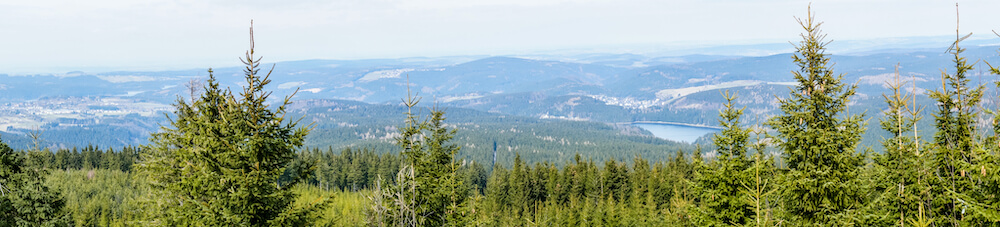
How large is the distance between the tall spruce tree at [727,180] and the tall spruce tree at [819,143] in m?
2.17

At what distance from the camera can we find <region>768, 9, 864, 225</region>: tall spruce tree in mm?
14578

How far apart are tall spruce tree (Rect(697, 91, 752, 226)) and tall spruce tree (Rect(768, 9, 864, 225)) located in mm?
2168

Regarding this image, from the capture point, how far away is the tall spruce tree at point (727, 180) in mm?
17375

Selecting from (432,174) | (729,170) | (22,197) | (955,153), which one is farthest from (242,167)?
(955,153)

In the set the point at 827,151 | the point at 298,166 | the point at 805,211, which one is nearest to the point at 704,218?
the point at 805,211

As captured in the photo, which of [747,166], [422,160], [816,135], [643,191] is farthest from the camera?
[643,191]

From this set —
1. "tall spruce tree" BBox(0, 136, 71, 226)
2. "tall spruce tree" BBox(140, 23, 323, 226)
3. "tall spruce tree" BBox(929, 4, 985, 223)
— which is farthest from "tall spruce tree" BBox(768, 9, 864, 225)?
"tall spruce tree" BBox(0, 136, 71, 226)

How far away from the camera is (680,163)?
6800 cm

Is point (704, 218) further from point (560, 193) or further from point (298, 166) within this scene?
point (560, 193)

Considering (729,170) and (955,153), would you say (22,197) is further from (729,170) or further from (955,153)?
(955,153)

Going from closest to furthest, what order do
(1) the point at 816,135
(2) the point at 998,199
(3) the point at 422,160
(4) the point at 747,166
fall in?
(2) the point at 998,199, (1) the point at 816,135, (4) the point at 747,166, (3) the point at 422,160

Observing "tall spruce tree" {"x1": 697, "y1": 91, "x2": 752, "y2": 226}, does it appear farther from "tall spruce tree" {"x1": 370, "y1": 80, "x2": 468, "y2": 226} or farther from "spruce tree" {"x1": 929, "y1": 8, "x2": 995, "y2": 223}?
"tall spruce tree" {"x1": 370, "y1": 80, "x2": 468, "y2": 226}

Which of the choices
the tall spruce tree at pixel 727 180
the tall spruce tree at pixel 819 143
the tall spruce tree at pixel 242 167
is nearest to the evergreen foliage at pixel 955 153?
the tall spruce tree at pixel 819 143

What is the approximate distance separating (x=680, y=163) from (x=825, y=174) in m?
55.1
